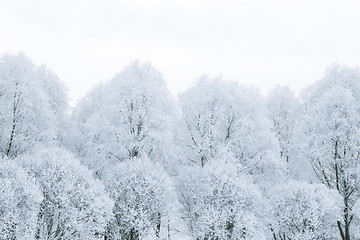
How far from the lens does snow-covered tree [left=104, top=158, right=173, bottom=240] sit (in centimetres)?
2611

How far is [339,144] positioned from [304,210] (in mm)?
7147

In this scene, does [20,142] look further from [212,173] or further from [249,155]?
[249,155]

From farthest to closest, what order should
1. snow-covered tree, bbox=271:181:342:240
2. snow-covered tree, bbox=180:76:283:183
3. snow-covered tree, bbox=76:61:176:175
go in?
snow-covered tree, bbox=180:76:283:183
snow-covered tree, bbox=76:61:176:175
snow-covered tree, bbox=271:181:342:240

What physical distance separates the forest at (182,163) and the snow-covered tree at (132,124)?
10 centimetres

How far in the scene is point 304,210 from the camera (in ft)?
89.6

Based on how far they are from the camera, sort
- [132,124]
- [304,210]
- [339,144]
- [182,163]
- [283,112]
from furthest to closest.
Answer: [283,112] < [182,163] < [132,124] < [339,144] < [304,210]

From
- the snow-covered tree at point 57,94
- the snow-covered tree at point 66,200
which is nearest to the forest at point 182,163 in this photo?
the snow-covered tree at point 66,200

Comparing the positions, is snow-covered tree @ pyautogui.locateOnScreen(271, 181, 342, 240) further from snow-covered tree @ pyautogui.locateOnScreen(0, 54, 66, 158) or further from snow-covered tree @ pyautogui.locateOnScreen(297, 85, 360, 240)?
snow-covered tree @ pyautogui.locateOnScreen(0, 54, 66, 158)

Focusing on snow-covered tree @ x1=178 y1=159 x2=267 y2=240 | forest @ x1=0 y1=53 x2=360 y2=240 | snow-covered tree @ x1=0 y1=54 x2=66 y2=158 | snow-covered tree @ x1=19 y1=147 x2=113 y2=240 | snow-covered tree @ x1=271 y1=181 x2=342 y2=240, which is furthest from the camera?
snow-covered tree @ x1=0 y1=54 x2=66 y2=158

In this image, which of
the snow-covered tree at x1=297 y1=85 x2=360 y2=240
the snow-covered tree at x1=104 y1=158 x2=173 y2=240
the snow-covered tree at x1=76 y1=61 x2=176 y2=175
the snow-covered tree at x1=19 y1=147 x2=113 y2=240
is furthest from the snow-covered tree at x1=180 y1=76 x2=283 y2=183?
the snow-covered tree at x1=19 y1=147 x2=113 y2=240

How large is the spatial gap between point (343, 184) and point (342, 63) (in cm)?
1178

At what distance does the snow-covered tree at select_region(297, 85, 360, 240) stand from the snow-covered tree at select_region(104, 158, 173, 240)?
13450mm

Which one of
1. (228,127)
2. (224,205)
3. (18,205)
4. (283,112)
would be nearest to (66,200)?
(18,205)

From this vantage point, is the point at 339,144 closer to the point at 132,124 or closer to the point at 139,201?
the point at 139,201
